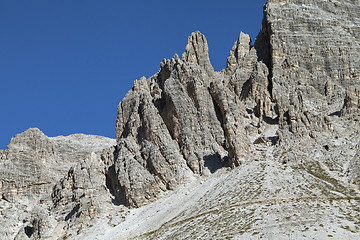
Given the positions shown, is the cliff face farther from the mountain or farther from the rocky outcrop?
the rocky outcrop

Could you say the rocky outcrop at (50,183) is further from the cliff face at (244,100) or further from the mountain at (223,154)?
the cliff face at (244,100)

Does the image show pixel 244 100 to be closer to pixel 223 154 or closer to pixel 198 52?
pixel 198 52

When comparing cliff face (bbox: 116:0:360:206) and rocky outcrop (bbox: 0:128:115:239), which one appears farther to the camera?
cliff face (bbox: 116:0:360:206)

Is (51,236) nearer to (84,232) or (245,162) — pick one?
(84,232)

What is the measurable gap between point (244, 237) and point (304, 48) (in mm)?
98797

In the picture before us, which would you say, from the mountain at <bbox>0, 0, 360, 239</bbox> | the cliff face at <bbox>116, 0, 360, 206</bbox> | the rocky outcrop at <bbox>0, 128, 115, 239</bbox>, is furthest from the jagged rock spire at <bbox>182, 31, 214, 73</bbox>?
the rocky outcrop at <bbox>0, 128, 115, 239</bbox>

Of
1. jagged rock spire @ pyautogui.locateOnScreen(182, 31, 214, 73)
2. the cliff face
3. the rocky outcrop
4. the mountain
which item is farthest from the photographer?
jagged rock spire @ pyautogui.locateOnScreen(182, 31, 214, 73)

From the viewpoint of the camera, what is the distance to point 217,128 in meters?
161

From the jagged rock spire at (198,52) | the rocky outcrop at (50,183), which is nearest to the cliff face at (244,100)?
the jagged rock spire at (198,52)

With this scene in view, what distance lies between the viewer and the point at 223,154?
502 feet

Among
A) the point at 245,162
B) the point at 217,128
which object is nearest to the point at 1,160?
the point at 217,128

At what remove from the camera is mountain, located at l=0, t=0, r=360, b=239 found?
116m

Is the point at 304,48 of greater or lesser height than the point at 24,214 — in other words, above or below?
above

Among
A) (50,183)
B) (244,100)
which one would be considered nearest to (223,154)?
(244,100)
